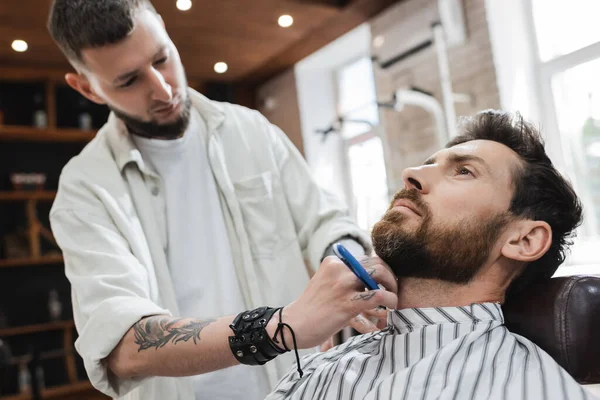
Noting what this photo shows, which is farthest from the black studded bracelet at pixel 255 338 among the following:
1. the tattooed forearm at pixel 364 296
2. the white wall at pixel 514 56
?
the white wall at pixel 514 56

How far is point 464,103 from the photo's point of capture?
152 inches

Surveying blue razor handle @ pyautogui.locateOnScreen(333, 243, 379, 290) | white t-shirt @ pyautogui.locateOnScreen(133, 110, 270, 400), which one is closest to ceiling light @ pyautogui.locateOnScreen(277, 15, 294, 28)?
white t-shirt @ pyautogui.locateOnScreen(133, 110, 270, 400)

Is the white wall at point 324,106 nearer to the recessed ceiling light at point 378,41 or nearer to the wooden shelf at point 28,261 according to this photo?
the recessed ceiling light at point 378,41

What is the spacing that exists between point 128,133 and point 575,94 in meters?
3.08

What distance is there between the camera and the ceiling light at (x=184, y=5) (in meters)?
3.99

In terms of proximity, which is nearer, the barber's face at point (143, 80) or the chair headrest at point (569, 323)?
the chair headrest at point (569, 323)

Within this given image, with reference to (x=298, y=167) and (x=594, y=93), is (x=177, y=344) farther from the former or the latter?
(x=594, y=93)

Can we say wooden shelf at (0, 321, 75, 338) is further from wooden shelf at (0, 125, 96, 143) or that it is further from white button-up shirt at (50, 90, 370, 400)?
white button-up shirt at (50, 90, 370, 400)

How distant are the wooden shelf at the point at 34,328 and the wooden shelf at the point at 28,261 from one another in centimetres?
54

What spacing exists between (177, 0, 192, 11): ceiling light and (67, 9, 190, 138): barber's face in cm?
256

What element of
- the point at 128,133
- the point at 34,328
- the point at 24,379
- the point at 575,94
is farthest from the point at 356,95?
the point at 128,133

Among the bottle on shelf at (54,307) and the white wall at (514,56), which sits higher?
the white wall at (514,56)

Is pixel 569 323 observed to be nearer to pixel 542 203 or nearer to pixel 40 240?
pixel 542 203

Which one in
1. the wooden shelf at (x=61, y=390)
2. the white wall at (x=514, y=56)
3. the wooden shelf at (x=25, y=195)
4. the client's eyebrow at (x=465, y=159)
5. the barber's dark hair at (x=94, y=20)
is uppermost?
the white wall at (x=514, y=56)
